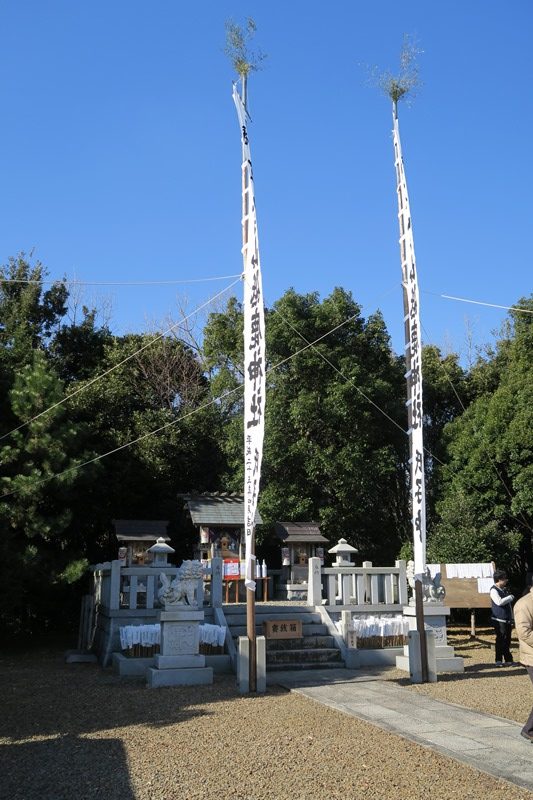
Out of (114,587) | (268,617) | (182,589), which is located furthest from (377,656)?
(114,587)

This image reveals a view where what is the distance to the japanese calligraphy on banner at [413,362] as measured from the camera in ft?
33.4

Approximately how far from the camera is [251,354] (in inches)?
383

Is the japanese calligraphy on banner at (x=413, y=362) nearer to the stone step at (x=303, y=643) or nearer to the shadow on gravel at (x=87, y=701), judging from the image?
the stone step at (x=303, y=643)

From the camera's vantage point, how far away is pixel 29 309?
22.3 metres

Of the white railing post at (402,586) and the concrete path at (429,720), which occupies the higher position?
the white railing post at (402,586)

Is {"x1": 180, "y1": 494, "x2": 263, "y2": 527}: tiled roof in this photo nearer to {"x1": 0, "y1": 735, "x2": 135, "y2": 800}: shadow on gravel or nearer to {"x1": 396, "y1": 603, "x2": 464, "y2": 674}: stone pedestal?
{"x1": 396, "y1": 603, "x2": 464, "y2": 674}: stone pedestal

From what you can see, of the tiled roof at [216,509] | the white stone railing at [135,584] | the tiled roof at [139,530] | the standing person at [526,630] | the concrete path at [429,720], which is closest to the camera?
the concrete path at [429,720]

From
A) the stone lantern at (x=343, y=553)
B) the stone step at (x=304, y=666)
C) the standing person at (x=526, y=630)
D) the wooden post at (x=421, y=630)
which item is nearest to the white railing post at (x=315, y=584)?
the stone lantern at (x=343, y=553)

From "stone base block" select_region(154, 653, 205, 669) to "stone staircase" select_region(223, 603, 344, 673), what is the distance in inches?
64.7

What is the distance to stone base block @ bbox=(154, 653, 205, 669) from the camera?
977 cm

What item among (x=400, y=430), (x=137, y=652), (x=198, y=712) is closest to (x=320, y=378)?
(x=400, y=430)

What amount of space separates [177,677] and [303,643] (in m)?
3.10

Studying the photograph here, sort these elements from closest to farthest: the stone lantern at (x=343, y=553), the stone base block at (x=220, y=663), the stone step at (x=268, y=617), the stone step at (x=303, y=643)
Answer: the stone base block at (x=220, y=663) → the stone step at (x=303, y=643) → the stone step at (x=268, y=617) → the stone lantern at (x=343, y=553)

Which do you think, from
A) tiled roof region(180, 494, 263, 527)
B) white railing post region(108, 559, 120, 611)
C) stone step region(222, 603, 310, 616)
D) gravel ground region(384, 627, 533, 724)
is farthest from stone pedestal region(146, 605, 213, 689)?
tiled roof region(180, 494, 263, 527)
